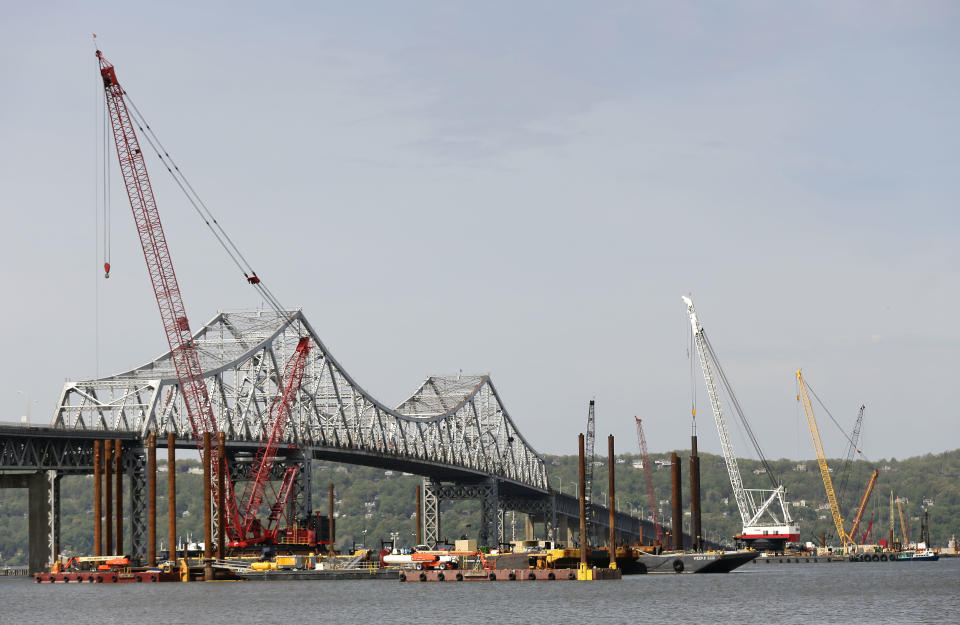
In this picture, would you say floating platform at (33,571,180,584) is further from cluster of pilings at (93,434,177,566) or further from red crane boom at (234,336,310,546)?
red crane boom at (234,336,310,546)

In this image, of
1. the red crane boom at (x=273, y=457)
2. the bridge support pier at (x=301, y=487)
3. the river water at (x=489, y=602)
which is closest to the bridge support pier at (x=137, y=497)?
the red crane boom at (x=273, y=457)

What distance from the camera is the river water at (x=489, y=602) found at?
97938 mm

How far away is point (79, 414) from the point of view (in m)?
160

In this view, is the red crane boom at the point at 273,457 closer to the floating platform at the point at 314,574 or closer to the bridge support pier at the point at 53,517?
the floating platform at the point at 314,574

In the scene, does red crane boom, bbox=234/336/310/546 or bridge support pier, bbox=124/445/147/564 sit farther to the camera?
red crane boom, bbox=234/336/310/546

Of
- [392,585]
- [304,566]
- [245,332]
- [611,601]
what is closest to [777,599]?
[611,601]

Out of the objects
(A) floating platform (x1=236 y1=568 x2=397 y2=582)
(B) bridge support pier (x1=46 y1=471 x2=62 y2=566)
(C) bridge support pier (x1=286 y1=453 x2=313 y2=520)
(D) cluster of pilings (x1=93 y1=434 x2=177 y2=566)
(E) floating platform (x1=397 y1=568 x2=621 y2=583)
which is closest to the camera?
(D) cluster of pilings (x1=93 y1=434 x2=177 y2=566)

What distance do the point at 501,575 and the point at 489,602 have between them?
93.6 ft

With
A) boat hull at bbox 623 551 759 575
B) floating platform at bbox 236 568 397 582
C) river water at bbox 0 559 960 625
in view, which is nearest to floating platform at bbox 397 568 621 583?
river water at bbox 0 559 960 625

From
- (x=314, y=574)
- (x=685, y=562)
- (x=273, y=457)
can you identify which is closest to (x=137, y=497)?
(x=314, y=574)

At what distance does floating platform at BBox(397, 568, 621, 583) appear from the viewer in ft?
457

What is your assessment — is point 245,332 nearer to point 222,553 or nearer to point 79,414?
point 79,414

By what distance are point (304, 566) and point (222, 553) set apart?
9916mm

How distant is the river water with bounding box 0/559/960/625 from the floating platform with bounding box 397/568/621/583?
3.95 feet
